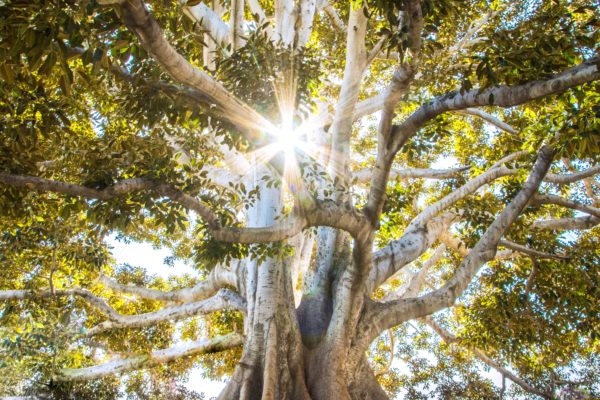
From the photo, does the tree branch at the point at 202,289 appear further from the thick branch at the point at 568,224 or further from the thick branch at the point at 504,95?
the thick branch at the point at 568,224

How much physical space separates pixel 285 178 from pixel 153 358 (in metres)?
4.63

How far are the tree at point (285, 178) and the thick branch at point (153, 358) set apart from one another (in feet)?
0.10

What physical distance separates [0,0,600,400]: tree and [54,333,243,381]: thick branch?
3cm

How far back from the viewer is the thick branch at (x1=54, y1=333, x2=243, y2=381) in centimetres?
664

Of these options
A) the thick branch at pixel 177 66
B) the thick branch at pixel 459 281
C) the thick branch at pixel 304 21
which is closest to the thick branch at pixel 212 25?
the thick branch at pixel 304 21

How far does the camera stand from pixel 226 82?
416cm

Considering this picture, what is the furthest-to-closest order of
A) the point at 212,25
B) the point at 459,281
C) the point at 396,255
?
the point at 212,25 < the point at 396,255 < the point at 459,281

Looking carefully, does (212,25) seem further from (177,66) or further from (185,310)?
(185,310)

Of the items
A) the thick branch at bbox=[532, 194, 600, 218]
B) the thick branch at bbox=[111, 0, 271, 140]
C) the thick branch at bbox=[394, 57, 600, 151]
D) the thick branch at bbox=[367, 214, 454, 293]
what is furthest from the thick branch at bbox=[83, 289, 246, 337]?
the thick branch at bbox=[532, 194, 600, 218]

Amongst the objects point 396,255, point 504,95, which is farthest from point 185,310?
point 504,95

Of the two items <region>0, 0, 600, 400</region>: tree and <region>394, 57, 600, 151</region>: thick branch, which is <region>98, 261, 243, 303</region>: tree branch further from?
<region>394, 57, 600, 151</region>: thick branch

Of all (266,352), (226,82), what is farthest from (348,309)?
(226,82)

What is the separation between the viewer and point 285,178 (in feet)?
12.2

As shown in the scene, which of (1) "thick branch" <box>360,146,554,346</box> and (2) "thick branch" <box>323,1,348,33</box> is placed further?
(2) "thick branch" <box>323,1,348,33</box>
